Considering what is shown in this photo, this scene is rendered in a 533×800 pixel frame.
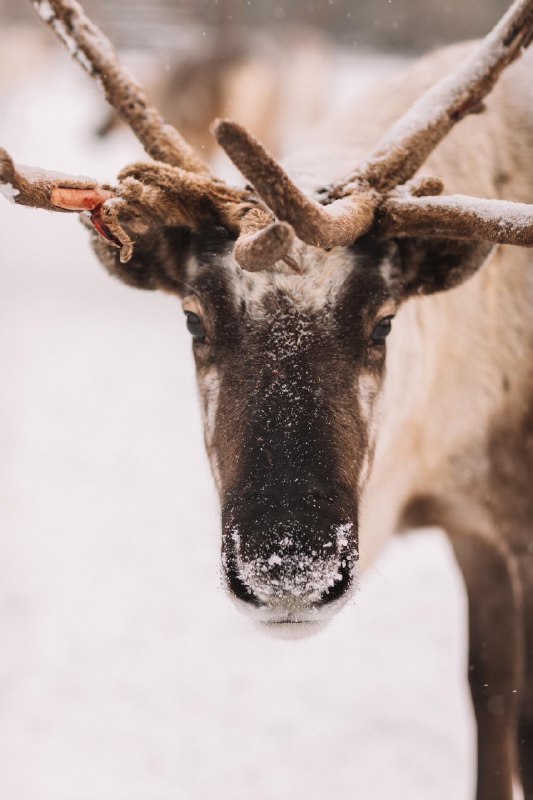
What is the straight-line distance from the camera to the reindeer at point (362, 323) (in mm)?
1776

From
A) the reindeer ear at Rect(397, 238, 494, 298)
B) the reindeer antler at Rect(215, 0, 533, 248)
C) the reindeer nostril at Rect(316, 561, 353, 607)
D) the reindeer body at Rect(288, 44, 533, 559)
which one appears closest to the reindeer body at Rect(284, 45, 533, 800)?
the reindeer body at Rect(288, 44, 533, 559)

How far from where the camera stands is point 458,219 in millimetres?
1967

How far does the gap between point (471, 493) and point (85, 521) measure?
9.37 feet

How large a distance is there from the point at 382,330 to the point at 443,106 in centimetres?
63

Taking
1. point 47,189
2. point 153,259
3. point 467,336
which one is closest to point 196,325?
point 153,259

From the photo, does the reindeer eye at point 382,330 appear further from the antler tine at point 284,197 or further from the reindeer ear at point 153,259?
the reindeer ear at point 153,259

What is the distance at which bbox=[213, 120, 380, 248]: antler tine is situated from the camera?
154 cm

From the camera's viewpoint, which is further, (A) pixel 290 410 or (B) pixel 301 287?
(B) pixel 301 287

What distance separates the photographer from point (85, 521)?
5035 millimetres

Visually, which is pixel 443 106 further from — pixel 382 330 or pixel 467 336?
pixel 467 336

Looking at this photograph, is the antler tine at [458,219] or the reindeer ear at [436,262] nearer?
the antler tine at [458,219]

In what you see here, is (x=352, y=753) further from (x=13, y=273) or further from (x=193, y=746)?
(x=13, y=273)

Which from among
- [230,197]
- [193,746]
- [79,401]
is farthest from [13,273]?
[230,197]

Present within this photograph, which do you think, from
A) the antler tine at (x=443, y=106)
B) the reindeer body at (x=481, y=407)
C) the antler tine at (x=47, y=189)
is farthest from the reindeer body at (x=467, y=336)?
the antler tine at (x=47, y=189)
